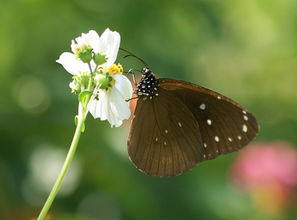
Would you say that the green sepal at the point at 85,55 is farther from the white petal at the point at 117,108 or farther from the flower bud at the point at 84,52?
the white petal at the point at 117,108

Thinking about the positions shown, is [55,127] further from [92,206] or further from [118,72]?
[118,72]

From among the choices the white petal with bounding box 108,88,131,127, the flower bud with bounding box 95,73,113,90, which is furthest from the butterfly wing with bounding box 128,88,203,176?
the flower bud with bounding box 95,73,113,90

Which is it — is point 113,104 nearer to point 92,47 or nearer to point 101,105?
point 101,105

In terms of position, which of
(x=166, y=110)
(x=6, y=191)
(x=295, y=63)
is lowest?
(x=6, y=191)

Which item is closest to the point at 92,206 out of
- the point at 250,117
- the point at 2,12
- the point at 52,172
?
the point at 52,172

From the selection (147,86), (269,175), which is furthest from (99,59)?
(269,175)

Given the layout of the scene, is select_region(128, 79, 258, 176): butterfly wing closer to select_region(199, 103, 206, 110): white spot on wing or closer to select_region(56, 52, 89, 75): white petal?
select_region(199, 103, 206, 110): white spot on wing
